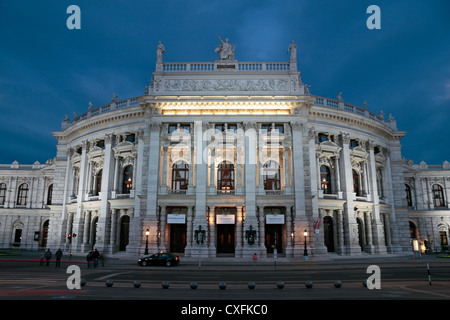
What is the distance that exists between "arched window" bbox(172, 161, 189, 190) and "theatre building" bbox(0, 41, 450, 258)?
145mm

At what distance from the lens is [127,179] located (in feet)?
136

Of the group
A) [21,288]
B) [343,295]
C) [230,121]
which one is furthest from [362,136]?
[21,288]

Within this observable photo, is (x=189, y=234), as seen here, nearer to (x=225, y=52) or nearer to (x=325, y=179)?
(x=325, y=179)

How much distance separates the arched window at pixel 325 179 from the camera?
40156 millimetres

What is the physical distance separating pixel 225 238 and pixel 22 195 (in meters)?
45.3

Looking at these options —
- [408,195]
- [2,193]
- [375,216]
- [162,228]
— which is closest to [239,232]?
[162,228]

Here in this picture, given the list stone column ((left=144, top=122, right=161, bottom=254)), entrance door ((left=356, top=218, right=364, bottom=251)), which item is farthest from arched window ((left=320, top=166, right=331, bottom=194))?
stone column ((left=144, top=122, right=161, bottom=254))

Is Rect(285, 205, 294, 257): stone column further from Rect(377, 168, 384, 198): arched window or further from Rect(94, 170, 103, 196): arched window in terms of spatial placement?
Rect(94, 170, 103, 196): arched window

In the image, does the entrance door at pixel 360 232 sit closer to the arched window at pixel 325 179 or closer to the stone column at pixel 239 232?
the arched window at pixel 325 179

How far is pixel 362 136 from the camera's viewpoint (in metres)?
43.3

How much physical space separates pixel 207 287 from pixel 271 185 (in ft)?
76.7

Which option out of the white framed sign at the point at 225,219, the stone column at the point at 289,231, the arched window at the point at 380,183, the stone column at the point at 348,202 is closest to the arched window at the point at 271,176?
the stone column at the point at 289,231

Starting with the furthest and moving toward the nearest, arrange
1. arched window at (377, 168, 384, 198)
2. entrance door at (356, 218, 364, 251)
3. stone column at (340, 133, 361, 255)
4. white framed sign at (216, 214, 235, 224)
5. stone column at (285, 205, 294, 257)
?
1. arched window at (377, 168, 384, 198)
2. entrance door at (356, 218, 364, 251)
3. stone column at (340, 133, 361, 255)
4. white framed sign at (216, 214, 235, 224)
5. stone column at (285, 205, 294, 257)

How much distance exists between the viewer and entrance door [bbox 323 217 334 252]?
38109 millimetres
